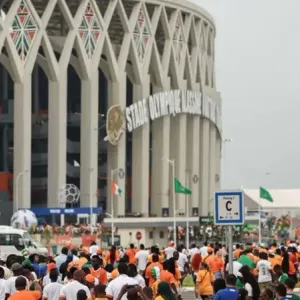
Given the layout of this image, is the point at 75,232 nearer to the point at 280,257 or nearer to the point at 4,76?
the point at 4,76

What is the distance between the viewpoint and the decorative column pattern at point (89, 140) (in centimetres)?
8638

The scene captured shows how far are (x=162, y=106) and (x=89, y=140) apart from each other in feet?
33.1

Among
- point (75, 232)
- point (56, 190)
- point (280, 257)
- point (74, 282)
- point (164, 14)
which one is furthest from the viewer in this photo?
point (164, 14)

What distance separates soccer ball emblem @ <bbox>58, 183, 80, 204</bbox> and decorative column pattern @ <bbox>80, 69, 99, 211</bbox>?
3.23ft

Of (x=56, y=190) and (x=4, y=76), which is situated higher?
(x=4, y=76)

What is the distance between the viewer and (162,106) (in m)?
94.3

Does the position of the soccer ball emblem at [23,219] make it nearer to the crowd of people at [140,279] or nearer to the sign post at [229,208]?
the crowd of people at [140,279]

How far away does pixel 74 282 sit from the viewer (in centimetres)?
1791

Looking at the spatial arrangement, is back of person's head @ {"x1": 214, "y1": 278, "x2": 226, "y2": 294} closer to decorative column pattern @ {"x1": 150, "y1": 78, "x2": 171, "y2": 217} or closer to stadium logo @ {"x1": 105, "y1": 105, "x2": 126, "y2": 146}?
stadium logo @ {"x1": 105, "y1": 105, "x2": 126, "y2": 146}

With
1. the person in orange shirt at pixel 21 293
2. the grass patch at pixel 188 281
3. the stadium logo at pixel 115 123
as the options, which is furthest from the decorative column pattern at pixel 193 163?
the person in orange shirt at pixel 21 293

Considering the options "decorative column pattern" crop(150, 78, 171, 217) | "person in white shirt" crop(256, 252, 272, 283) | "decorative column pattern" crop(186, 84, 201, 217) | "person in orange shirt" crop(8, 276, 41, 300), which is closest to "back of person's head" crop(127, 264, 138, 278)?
"person in orange shirt" crop(8, 276, 41, 300)

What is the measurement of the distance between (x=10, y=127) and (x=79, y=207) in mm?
13709

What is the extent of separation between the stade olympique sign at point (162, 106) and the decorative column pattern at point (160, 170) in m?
1.43

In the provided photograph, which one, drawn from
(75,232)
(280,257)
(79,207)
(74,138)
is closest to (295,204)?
(74,138)
